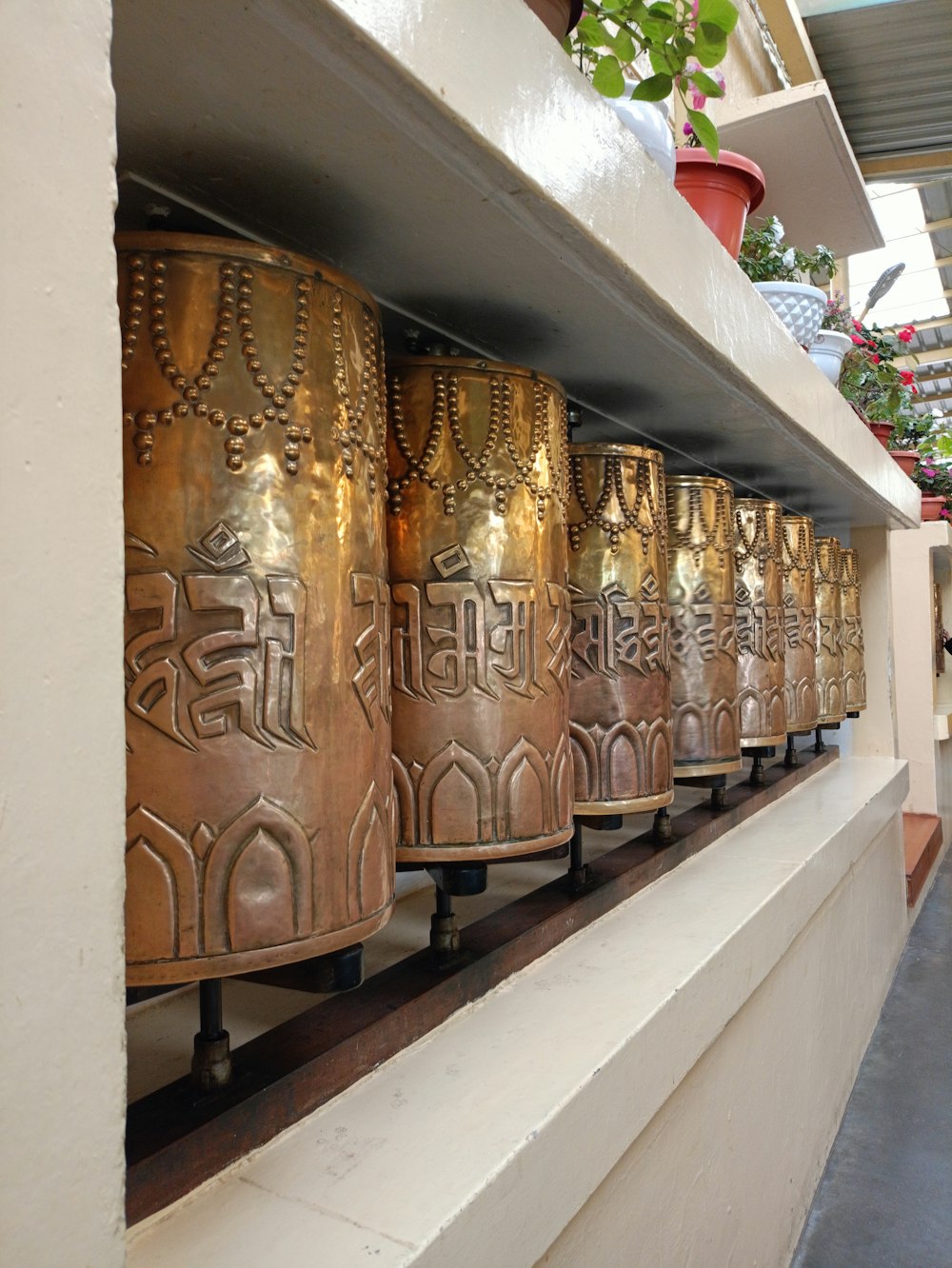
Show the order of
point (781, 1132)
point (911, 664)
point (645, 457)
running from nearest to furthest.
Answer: point (645, 457), point (781, 1132), point (911, 664)

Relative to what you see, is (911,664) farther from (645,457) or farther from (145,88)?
(145,88)

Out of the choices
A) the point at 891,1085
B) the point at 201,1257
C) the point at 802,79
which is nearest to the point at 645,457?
the point at 201,1257

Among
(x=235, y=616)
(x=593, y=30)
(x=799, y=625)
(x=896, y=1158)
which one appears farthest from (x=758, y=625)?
(x=235, y=616)

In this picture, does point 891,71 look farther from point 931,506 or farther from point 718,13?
point 718,13

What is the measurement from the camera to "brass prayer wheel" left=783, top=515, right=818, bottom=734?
171 centimetres

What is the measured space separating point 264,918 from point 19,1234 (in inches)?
8.3

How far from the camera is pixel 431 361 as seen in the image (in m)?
0.70

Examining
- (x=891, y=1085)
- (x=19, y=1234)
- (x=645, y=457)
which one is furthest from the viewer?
(x=891, y=1085)

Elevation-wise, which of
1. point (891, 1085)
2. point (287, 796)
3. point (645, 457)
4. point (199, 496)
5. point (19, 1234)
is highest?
point (645, 457)

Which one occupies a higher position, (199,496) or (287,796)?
(199,496)

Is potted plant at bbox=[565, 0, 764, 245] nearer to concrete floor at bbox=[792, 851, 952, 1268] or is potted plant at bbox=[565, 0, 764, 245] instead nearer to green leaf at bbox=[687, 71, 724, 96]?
green leaf at bbox=[687, 71, 724, 96]

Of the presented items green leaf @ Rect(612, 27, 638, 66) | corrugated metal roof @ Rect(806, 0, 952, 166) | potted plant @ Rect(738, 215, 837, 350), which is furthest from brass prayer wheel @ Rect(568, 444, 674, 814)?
corrugated metal roof @ Rect(806, 0, 952, 166)

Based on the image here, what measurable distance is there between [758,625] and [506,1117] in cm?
101

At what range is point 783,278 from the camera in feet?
5.61
